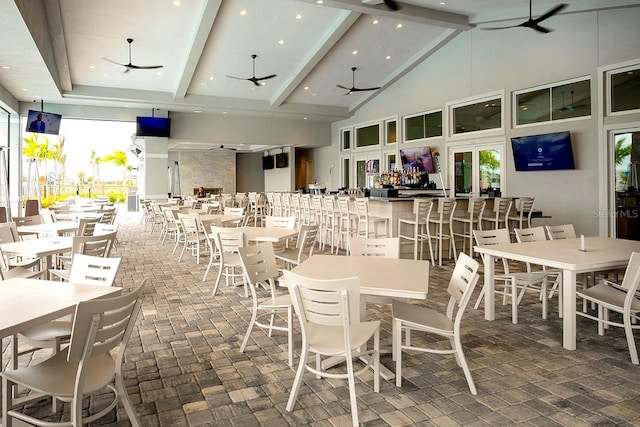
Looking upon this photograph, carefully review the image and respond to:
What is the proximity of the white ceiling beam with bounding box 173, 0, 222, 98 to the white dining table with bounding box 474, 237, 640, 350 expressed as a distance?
22.8 feet

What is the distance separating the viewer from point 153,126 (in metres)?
13.6

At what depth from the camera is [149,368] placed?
122 inches

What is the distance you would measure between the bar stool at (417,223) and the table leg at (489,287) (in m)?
2.82

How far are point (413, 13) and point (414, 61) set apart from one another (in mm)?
3056

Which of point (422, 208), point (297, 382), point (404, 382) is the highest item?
point (422, 208)

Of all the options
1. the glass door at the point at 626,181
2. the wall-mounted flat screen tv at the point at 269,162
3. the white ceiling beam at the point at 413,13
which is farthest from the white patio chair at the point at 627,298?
the wall-mounted flat screen tv at the point at 269,162

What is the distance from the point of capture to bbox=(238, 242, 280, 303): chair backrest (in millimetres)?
3193

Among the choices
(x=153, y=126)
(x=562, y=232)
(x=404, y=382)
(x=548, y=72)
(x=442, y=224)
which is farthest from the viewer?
(x=153, y=126)

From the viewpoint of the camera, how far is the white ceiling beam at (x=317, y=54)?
30.9 ft

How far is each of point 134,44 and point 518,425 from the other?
33.8ft

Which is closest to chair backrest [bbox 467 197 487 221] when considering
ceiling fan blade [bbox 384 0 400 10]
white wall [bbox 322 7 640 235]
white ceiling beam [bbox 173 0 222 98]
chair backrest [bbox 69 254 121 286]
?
white wall [bbox 322 7 640 235]

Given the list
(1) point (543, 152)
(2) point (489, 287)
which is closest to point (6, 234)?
(2) point (489, 287)

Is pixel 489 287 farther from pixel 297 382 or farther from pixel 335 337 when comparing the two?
pixel 297 382

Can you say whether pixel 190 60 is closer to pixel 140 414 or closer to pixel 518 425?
pixel 140 414
